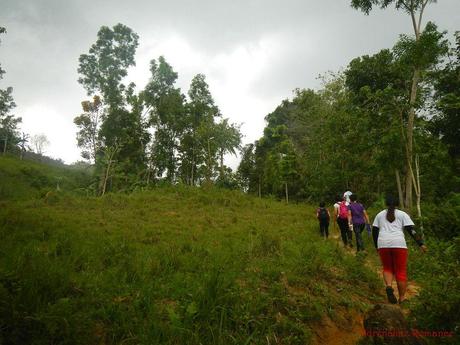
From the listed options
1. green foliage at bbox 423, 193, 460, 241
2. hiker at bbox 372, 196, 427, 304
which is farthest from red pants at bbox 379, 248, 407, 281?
green foliage at bbox 423, 193, 460, 241

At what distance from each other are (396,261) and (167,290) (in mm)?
3737

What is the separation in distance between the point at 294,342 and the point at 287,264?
8.12 ft

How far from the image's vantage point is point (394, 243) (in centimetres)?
516

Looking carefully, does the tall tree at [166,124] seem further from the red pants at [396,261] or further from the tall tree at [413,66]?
the red pants at [396,261]

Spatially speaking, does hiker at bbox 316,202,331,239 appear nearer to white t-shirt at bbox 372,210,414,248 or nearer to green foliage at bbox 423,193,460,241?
green foliage at bbox 423,193,460,241

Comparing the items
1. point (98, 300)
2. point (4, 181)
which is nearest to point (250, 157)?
point (4, 181)

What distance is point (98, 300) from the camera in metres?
4.18

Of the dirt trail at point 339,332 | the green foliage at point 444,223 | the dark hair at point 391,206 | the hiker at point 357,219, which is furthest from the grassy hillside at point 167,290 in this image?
the green foliage at point 444,223

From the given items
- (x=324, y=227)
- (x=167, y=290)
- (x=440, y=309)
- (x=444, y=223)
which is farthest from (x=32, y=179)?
(x=440, y=309)

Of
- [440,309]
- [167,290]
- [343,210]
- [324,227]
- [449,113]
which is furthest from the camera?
[449,113]

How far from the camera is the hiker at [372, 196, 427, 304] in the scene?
16.8 ft

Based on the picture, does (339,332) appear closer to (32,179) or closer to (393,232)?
(393,232)

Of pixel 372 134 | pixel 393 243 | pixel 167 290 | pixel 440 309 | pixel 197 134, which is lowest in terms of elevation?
pixel 167 290

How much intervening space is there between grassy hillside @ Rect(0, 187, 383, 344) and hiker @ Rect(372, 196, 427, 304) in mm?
729
